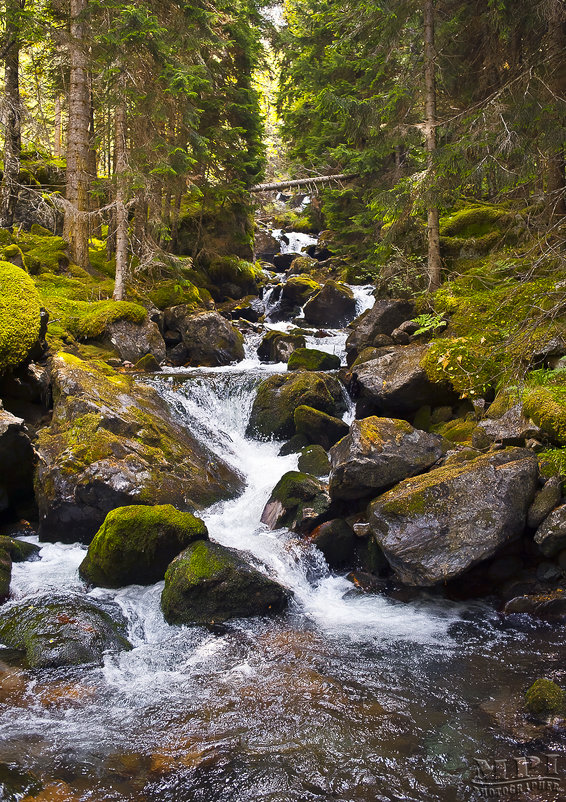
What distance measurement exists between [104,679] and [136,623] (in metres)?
0.98

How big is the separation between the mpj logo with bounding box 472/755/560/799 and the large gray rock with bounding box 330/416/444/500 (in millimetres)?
4074

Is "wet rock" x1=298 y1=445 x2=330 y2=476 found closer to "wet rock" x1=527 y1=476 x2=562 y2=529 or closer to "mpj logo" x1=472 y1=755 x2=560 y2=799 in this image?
"wet rock" x1=527 y1=476 x2=562 y2=529

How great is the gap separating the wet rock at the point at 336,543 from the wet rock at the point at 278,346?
884 cm

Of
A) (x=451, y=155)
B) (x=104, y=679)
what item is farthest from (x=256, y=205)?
(x=104, y=679)

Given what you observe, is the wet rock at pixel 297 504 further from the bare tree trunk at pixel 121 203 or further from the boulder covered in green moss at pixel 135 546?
the bare tree trunk at pixel 121 203

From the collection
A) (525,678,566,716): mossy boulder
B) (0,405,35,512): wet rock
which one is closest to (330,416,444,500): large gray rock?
(525,678,566,716): mossy boulder

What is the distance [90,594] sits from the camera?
632cm

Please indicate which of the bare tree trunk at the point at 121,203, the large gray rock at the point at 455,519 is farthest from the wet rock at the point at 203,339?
the large gray rock at the point at 455,519

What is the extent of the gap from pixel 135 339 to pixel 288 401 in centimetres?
509

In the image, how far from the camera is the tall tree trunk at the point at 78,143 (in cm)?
1435

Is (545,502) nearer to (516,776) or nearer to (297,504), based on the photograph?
(516,776)

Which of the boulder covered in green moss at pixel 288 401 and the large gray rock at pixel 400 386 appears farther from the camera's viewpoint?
the boulder covered in green moss at pixel 288 401

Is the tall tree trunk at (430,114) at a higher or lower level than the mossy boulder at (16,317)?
higher

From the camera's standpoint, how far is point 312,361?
14.0m
